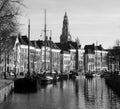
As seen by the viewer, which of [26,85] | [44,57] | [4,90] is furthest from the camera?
[44,57]

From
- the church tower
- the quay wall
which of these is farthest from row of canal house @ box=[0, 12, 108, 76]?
the quay wall

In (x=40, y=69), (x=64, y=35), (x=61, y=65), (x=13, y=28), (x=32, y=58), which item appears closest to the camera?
(x=13, y=28)

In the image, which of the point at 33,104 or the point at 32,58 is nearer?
the point at 33,104

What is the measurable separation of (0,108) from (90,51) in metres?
164

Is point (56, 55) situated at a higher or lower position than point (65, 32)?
lower

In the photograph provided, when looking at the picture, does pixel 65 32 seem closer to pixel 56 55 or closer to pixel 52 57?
pixel 56 55

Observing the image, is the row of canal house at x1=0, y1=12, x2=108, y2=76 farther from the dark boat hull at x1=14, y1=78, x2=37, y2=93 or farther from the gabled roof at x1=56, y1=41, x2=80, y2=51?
the dark boat hull at x1=14, y1=78, x2=37, y2=93

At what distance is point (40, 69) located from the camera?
436 ft

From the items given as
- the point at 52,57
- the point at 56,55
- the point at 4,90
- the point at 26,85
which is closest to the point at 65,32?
the point at 56,55

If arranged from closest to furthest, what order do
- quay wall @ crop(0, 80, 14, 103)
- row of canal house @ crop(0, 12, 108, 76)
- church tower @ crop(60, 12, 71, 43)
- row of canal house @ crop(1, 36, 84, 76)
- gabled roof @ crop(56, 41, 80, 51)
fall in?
quay wall @ crop(0, 80, 14, 103) → row of canal house @ crop(1, 36, 84, 76) → row of canal house @ crop(0, 12, 108, 76) → gabled roof @ crop(56, 41, 80, 51) → church tower @ crop(60, 12, 71, 43)

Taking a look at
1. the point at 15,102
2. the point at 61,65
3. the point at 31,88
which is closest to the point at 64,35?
the point at 61,65

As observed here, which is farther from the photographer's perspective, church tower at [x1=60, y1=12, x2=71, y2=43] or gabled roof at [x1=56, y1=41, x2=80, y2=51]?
church tower at [x1=60, y1=12, x2=71, y2=43]

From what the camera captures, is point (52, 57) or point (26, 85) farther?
point (52, 57)

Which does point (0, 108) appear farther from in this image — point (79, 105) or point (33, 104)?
point (79, 105)
